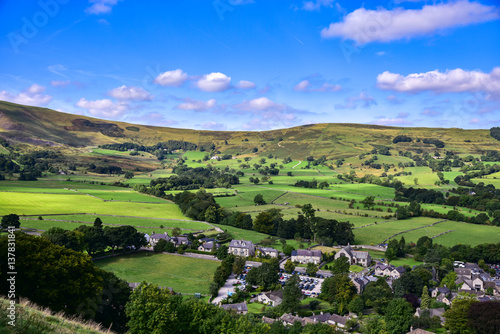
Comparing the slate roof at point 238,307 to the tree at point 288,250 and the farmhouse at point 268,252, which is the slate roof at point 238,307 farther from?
the tree at point 288,250

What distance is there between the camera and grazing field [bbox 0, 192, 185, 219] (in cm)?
6631

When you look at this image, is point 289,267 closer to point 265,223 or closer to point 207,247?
point 207,247

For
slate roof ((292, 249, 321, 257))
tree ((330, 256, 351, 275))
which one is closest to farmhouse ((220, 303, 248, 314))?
tree ((330, 256, 351, 275))

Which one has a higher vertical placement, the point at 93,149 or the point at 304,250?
the point at 93,149

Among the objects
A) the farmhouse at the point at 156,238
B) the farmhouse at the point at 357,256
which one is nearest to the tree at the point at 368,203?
the farmhouse at the point at 357,256

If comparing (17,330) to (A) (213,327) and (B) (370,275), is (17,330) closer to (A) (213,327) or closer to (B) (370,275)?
(A) (213,327)

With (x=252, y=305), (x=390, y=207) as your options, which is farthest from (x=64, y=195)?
(x=390, y=207)

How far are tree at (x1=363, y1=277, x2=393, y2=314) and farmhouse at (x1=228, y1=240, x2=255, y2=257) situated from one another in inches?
805

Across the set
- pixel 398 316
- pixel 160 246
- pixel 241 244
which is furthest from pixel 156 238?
pixel 398 316

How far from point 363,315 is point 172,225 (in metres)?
39.2

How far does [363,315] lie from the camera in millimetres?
40969

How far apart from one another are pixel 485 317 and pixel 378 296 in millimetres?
10809

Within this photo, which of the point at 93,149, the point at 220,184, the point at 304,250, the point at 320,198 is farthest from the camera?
the point at 93,149

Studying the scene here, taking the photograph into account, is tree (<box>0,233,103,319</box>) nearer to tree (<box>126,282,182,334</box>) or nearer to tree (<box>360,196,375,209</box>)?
tree (<box>126,282,182,334</box>)
